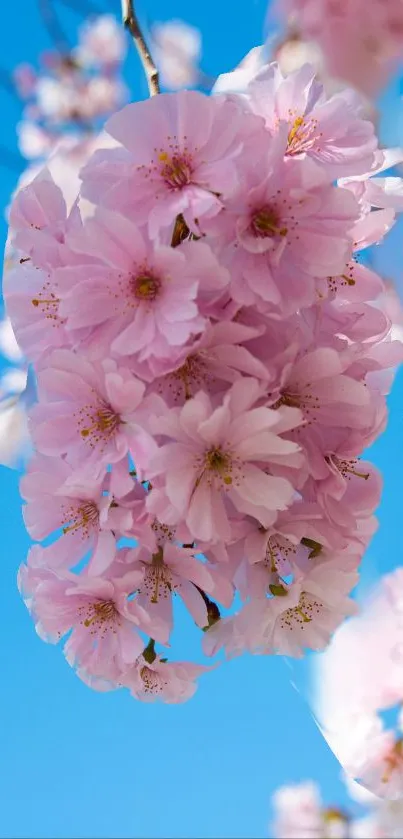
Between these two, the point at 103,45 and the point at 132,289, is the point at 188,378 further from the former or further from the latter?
the point at 103,45

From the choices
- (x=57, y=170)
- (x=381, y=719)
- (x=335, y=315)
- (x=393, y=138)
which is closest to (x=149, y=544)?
(x=335, y=315)

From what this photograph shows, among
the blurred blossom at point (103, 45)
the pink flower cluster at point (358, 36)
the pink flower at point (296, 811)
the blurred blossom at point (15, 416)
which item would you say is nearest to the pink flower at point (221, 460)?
the blurred blossom at point (15, 416)

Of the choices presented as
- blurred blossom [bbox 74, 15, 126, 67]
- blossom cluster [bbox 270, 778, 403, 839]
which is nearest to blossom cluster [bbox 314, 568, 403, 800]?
blossom cluster [bbox 270, 778, 403, 839]

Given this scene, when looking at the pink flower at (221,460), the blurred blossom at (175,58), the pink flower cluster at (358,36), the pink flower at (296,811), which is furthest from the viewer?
the pink flower at (296,811)

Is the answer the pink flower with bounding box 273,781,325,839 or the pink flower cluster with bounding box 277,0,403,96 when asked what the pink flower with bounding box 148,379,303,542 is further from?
the pink flower with bounding box 273,781,325,839

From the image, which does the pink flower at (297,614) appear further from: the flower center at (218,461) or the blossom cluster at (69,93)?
the blossom cluster at (69,93)

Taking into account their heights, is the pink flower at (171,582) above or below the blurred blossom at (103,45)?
below

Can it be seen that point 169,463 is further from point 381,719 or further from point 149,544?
point 381,719

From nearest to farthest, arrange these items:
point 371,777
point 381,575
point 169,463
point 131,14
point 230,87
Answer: point 169,463 → point 230,87 → point 131,14 → point 381,575 → point 371,777
